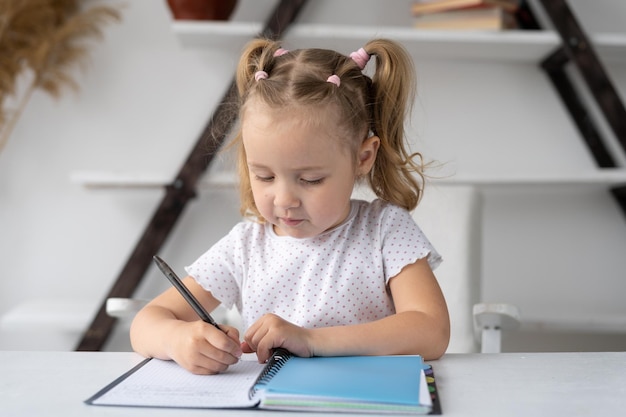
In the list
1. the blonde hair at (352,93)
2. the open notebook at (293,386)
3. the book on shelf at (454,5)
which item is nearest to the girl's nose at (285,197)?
the blonde hair at (352,93)

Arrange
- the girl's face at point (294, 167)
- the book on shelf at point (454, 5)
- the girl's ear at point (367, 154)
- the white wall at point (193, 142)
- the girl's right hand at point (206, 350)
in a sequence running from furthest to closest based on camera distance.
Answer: the white wall at point (193, 142), the book on shelf at point (454, 5), the girl's ear at point (367, 154), the girl's face at point (294, 167), the girl's right hand at point (206, 350)

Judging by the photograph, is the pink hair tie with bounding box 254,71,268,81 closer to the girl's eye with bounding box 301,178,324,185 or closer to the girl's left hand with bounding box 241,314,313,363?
the girl's eye with bounding box 301,178,324,185

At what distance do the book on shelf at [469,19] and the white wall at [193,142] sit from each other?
216 millimetres

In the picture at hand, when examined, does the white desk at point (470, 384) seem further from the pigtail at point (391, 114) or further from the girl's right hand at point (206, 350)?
the pigtail at point (391, 114)

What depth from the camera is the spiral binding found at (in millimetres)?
801

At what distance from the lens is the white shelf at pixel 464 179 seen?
2107mm

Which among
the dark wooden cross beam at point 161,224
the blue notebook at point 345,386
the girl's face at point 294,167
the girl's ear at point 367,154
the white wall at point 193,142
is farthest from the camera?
the white wall at point 193,142

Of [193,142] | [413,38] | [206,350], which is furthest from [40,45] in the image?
[206,350]

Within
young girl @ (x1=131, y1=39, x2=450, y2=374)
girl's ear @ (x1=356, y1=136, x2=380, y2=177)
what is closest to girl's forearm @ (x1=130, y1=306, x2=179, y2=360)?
young girl @ (x1=131, y1=39, x2=450, y2=374)

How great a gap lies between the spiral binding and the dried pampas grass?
1.60 meters

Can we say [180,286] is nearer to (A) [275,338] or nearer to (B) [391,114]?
(A) [275,338]

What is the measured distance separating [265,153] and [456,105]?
1422mm

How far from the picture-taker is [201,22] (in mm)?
2109

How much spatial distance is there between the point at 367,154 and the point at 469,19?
107 cm
